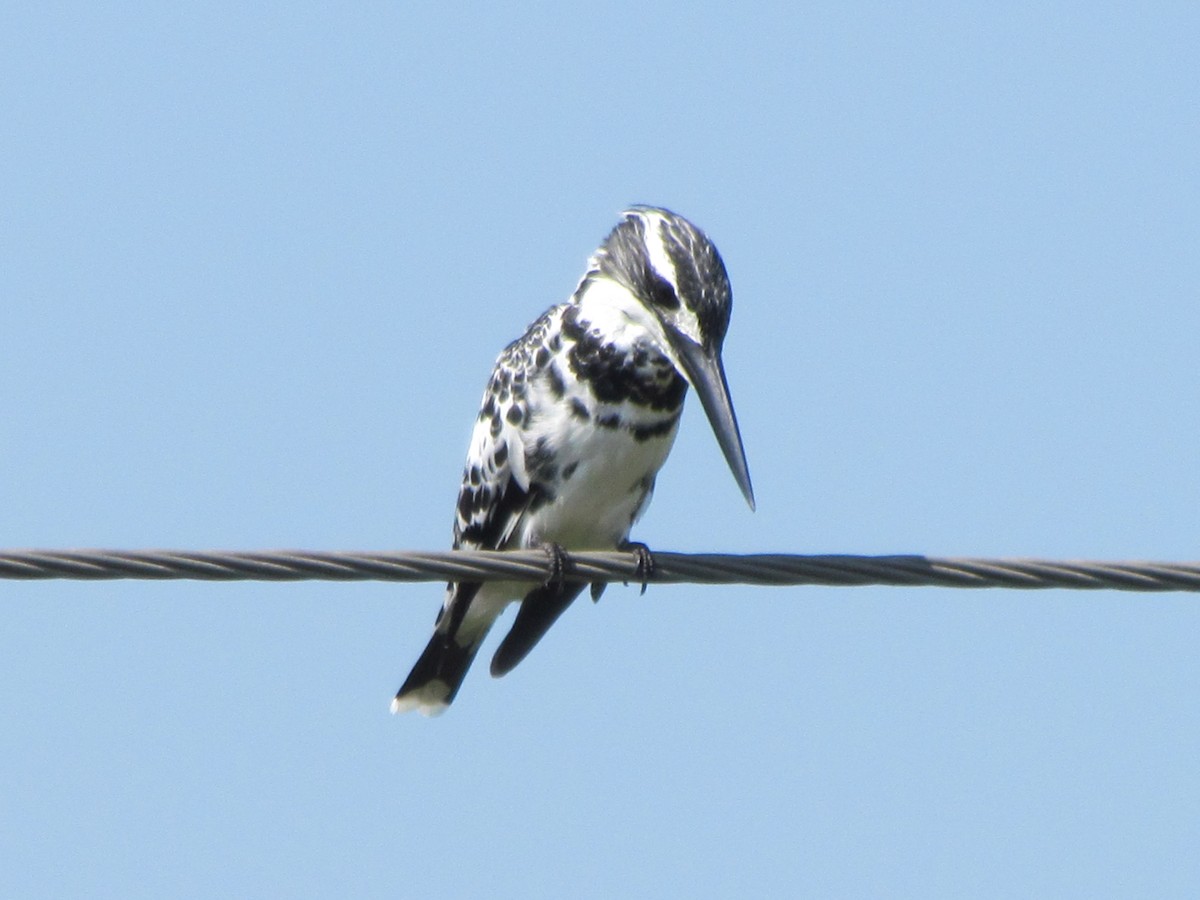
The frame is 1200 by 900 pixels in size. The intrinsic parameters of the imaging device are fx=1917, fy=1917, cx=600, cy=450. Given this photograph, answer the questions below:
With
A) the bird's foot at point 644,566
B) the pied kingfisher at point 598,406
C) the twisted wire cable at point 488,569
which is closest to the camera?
the twisted wire cable at point 488,569

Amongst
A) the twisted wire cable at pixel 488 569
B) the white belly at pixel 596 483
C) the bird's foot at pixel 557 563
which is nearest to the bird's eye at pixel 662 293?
the white belly at pixel 596 483

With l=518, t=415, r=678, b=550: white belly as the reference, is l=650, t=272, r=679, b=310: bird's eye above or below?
above

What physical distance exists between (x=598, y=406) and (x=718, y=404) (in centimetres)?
42

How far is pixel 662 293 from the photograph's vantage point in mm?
4777

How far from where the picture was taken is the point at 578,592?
5.06m

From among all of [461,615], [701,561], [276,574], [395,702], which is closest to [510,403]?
[461,615]

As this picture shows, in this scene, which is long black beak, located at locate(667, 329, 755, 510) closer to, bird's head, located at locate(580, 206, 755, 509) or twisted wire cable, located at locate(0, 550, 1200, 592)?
bird's head, located at locate(580, 206, 755, 509)

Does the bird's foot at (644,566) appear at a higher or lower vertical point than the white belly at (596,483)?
lower

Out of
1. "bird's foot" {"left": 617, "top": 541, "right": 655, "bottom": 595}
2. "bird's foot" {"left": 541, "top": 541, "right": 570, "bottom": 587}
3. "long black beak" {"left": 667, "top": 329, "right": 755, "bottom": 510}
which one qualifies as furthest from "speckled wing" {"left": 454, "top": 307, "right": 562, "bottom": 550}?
"bird's foot" {"left": 617, "top": 541, "right": 655, "bottom": 595}

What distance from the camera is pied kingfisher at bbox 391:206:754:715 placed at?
4703 millimetres

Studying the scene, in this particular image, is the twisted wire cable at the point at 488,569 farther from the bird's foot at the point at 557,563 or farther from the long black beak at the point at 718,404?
the long black beak at the point at 718,404

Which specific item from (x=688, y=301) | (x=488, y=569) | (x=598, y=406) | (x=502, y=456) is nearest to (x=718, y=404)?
(x=688, y=301)

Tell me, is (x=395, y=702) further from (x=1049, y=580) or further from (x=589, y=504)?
(x=1049, y=580)

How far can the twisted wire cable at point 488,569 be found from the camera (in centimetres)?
325
